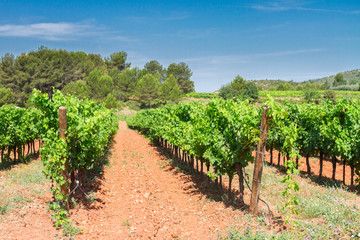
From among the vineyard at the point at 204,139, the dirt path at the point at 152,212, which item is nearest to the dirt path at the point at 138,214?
the dirt path at the point at 152,212

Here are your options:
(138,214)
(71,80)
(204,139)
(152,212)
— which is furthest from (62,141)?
(71,80)

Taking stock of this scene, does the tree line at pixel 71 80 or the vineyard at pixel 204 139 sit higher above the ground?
the tree line at pixel 71 80

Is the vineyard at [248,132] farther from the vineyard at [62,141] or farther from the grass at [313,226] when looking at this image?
the vineyard at [62,141]

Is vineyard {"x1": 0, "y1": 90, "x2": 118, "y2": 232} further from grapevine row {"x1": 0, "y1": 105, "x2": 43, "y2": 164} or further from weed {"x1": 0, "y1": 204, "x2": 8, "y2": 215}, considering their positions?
grapevine row {"x1": 0, "y1": 105, "x2": 43, "y2": 164}

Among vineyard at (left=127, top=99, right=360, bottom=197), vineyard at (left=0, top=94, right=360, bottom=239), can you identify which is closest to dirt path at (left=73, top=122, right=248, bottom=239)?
vineyard at (left=0, top=94, right=360, bottom=239)

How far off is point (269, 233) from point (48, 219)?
5626 millimetres

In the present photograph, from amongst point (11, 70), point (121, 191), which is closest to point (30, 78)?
point (11, 70)

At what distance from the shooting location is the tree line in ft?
174

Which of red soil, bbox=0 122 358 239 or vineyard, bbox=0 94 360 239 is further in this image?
vineyard, bbox=0 94 360 239

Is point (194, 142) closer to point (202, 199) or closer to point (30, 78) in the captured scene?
point (202, 199)

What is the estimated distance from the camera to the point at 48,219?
6.39 meters

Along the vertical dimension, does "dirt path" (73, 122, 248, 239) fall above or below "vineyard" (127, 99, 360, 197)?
below

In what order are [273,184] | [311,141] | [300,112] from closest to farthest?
[273,184] < [311,141] < [300,112]

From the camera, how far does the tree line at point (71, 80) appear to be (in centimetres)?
5319
